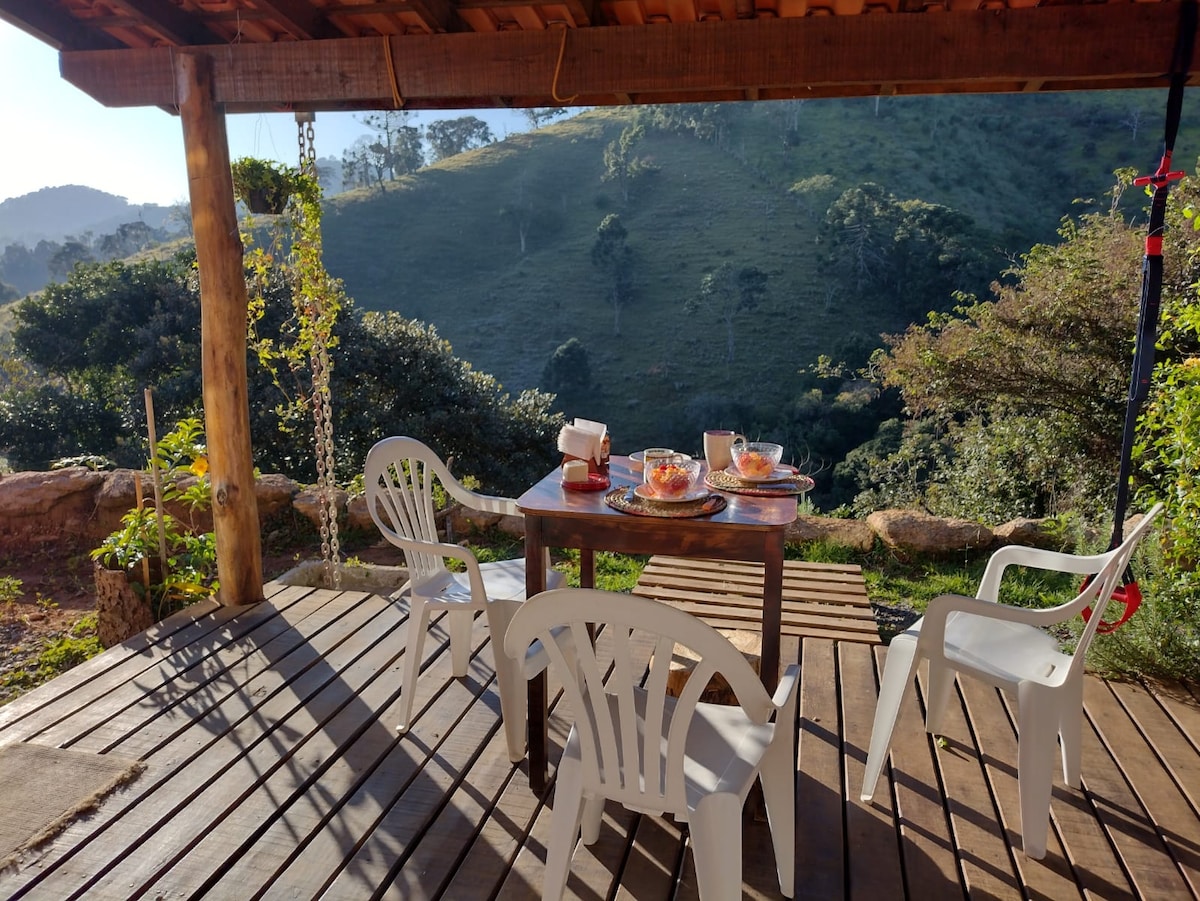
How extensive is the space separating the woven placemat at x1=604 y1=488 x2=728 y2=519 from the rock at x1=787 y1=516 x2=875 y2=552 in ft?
7.88

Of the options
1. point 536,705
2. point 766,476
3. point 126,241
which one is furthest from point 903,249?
point 126,241

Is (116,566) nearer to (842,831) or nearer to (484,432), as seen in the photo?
(842,831)

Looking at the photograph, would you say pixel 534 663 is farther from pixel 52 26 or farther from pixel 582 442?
pixel 52 26

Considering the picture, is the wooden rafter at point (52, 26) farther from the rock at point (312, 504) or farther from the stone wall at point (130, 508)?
the rock at point (312, 504)

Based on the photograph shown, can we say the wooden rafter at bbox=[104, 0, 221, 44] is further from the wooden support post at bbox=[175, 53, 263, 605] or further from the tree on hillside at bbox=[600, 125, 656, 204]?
the tree on hillside at bbox=[600, 125, 656, 204]

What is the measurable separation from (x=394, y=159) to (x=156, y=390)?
2445 centimetres

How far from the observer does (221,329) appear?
3057 mm

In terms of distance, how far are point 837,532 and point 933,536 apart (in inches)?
19.1

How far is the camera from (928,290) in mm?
19484

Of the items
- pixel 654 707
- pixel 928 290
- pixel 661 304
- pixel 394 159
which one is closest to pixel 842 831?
pixel 654 707

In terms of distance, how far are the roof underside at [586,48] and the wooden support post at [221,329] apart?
0.35ft

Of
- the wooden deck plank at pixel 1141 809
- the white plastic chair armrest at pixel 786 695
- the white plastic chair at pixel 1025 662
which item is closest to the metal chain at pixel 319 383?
the white plastic chair armrest at pixel 786 695

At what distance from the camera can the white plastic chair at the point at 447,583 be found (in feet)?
7.23

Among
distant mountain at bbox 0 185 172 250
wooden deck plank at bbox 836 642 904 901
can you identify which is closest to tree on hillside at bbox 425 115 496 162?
distant mountain at bbox 0 185 172 250
